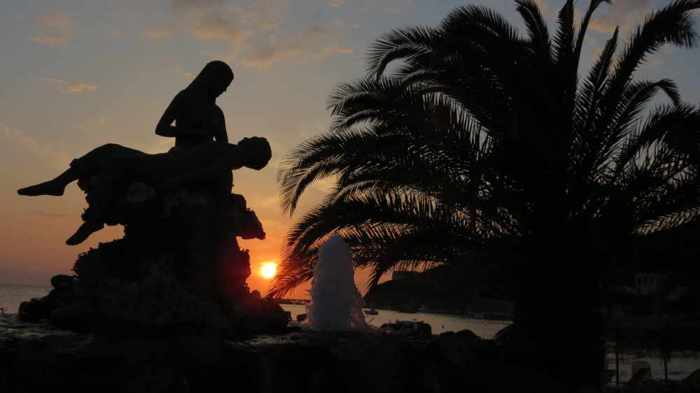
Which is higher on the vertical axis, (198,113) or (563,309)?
(198,113)

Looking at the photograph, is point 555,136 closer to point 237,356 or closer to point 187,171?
point 187,171

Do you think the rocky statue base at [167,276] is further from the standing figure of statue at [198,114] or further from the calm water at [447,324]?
the calm water at [447,324]

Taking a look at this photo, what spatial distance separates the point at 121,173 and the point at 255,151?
61.6 inches

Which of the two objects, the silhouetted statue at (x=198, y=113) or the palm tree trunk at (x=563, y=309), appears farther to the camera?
the palm tree trunk at (x=563, y=309)

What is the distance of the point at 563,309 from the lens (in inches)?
369

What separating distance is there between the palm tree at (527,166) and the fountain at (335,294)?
917mm

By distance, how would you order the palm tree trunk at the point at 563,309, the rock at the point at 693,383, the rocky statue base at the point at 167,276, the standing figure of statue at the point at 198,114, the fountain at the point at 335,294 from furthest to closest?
the rock at the point at 693,383, the palm tree trunk at the point at 563,309, the fountain at the point at 335,294, the standing figure of statue at the point at 198,114, the rocky statue base at the point at 167,276

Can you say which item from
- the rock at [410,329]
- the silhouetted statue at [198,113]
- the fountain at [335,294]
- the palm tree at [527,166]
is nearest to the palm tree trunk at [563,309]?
the palm tree at [527,166]

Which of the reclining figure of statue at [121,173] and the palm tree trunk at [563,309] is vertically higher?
the reclining figure of statue at [121,173]

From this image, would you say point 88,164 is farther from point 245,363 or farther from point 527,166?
point 527,166

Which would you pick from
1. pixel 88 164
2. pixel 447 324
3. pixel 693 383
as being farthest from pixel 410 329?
pixel 447 324

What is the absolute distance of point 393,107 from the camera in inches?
389

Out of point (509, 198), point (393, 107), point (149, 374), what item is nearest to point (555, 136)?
point (509, 198)

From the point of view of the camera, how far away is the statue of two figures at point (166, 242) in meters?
6.65
